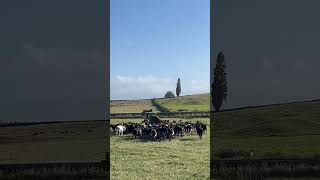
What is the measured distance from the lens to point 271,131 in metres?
23.4

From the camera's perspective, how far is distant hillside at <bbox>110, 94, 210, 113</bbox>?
76.8 m

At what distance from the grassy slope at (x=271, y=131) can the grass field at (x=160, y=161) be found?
1696mm

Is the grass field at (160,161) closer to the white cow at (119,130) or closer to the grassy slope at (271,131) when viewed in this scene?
the grassy slope at (271,131)

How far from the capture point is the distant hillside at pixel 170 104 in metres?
76.8

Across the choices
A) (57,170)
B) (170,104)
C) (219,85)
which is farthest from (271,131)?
(170,104)

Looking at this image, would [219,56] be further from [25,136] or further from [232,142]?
[25,136]

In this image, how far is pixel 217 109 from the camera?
25.0 meters

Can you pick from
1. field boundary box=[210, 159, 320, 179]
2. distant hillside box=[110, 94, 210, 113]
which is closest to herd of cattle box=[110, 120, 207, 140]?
field boundary box=[210, 159, 320, 179]

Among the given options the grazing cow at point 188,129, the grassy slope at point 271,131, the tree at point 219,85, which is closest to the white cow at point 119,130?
the grazing cow at point 188,129

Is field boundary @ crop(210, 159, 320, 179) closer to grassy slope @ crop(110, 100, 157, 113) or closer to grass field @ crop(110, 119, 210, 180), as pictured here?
grass field @ crop(110, 119, 210, 180)

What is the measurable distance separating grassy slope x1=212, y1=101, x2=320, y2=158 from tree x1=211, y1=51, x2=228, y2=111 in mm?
720

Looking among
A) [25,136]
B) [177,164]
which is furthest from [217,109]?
[25,136]

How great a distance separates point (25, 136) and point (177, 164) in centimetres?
739

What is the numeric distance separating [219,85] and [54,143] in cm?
847
